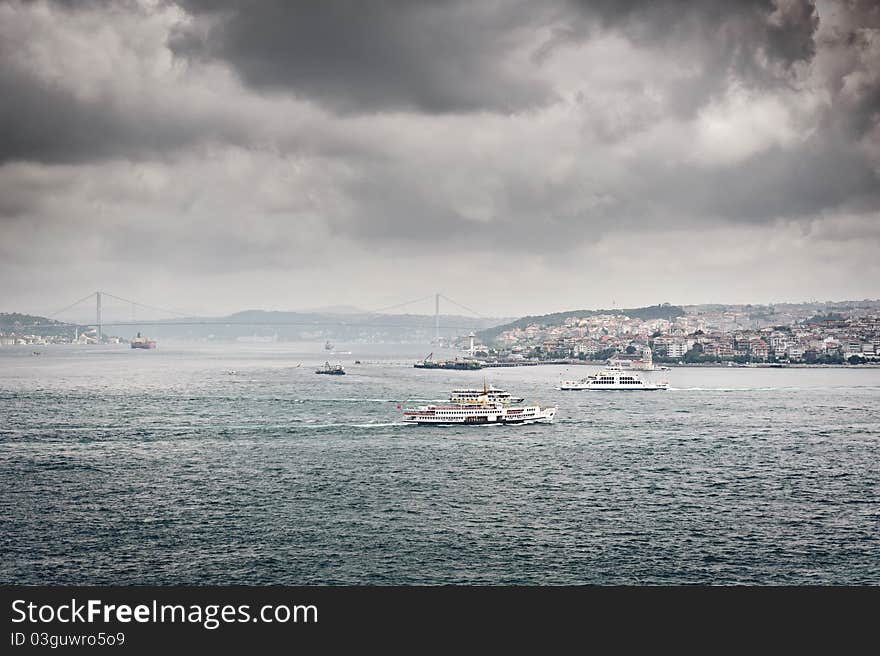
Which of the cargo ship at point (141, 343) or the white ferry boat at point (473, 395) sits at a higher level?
the cargo ship at point (141, 343)

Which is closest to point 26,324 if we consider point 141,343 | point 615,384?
point 141,343

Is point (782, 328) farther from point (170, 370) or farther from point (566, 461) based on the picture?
point (566, 461)

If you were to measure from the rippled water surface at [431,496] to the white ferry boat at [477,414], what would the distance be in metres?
0.36

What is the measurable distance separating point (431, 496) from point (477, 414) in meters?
6.54

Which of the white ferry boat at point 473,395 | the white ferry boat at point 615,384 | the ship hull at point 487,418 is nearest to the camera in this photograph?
the ship hull at point 487,418

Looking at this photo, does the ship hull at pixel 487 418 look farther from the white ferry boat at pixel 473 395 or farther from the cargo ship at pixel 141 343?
the cargo ship at pixel 141 343

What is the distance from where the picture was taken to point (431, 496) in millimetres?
7875

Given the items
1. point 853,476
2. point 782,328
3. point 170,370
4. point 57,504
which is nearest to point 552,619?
point 57,504

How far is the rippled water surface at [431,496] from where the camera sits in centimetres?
559

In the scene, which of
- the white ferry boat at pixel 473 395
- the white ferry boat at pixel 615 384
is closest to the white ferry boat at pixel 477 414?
the white ferry boat at pixel 473 395

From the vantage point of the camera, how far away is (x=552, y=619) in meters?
1.58

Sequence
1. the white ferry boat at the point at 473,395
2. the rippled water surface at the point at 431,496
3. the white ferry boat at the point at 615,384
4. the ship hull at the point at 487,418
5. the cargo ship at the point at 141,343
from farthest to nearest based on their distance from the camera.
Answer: the cargo ship at the point at 141,343 → the white ferry boat at the point at 615,384 → the white ferry boat at the point at 473,395 → the ship hull at the point at 487,418 → the rippled water surface at the point at 431,496

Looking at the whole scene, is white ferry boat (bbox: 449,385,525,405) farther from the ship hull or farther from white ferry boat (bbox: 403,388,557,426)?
the ship hull

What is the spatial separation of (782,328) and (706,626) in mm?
38987
